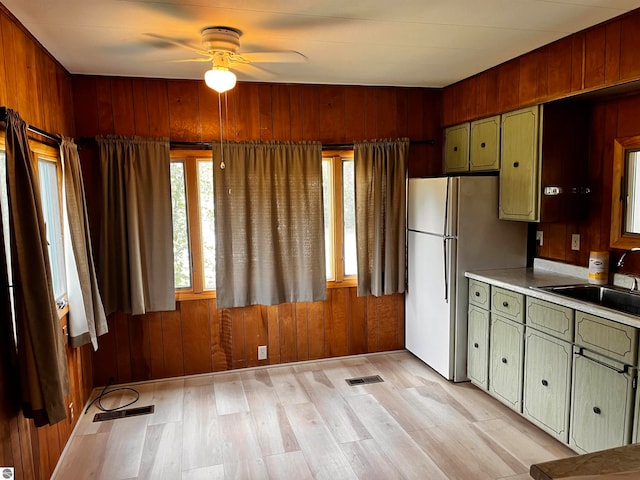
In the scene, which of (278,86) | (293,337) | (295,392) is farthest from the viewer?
(293,337)

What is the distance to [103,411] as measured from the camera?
3383 mm

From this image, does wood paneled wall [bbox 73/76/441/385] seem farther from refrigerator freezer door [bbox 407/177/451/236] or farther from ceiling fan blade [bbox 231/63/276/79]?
refrigerator freezer door [bbox 407/177/451/236]

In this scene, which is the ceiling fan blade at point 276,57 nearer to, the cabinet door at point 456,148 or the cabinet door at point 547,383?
the cabinet door at point 456,148

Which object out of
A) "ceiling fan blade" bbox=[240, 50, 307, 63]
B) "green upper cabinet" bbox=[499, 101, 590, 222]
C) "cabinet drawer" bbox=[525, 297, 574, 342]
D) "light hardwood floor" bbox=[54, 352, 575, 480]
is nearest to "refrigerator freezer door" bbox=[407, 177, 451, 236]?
"green upper cabinet" bbox=[499, 101, 590, 222]

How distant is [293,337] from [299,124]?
6.26 ft

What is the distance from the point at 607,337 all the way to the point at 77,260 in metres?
3.11

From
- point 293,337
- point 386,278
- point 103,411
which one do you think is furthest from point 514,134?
point 103,411

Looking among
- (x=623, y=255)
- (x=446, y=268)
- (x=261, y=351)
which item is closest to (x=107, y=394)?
(x=261, y=351)

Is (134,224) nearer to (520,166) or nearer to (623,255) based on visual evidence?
(520,166)

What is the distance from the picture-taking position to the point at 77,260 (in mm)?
2904

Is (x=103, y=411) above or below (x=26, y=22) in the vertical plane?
below

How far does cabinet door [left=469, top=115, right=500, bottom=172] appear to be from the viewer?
356 cm

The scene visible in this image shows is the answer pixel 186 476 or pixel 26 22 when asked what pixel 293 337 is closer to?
pixel 186 476

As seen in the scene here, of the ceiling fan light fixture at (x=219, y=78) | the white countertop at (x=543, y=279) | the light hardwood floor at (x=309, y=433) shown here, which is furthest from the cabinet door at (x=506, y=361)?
the ceiling fan light fixture at (x=219, y=78)
